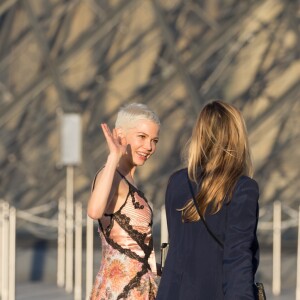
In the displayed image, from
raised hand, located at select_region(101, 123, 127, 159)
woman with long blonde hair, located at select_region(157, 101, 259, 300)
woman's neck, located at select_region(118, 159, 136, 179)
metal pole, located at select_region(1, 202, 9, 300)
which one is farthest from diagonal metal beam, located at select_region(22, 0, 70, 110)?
woman with long blonde hair, located at select_region(157, 101, 259, 300)

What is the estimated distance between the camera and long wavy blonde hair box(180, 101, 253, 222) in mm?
3969

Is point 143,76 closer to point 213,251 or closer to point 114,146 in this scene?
point 114,146

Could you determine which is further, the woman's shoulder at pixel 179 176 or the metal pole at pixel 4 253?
the metal pole at pixel 4 253

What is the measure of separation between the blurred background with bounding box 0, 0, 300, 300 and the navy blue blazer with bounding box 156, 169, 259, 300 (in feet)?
38.2

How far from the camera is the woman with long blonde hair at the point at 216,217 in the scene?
12.8ft

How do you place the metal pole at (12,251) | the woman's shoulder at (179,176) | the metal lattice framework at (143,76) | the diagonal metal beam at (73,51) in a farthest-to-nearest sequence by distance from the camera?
the metal lattice framework at (143,76), the diagonal metal beam at (73,51), the metal pole at (12,251), the woman's shoulder at (179,176)

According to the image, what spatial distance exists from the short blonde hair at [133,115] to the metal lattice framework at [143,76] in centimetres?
1153

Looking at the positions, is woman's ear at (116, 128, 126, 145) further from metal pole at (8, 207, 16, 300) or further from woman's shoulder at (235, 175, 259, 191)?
metal pole at (8, 207, 16, 300)

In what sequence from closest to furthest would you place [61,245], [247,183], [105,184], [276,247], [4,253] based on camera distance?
1. [247,183]
2. [105,184]
3. [4,253]
4. [276,247]
5. [61,245]

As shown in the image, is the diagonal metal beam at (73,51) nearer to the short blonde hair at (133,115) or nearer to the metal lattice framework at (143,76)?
the metal lattice framework at (143,76)

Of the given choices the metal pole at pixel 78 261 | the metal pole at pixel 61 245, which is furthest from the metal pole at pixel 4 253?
the metal pole at pixel 61 245

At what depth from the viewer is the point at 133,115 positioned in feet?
15.3

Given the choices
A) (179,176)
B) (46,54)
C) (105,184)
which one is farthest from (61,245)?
Answer: (179,176)

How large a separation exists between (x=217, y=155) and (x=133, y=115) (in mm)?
749
